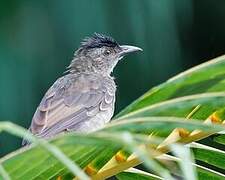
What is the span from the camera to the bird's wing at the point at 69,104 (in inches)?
165

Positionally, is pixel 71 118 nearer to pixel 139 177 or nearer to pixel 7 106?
pixel 7 106

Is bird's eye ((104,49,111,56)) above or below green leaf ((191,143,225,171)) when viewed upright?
below

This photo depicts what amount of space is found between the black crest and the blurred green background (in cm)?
6

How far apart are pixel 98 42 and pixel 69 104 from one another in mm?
1089

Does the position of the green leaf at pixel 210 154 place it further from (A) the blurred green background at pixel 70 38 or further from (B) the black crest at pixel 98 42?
(B) the black crest at pixel 98 42

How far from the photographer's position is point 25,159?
139cm

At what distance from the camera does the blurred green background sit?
16.5 feet

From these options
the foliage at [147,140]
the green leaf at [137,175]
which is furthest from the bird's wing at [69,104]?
the foliage at [147,140]

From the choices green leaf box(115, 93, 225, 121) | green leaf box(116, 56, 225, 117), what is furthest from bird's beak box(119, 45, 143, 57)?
green leaf box(115, 93, 225, 121)

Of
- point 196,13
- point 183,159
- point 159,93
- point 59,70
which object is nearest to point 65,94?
point 59,70

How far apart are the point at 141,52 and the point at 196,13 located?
67cm

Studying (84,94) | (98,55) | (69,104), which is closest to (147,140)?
(69,104)

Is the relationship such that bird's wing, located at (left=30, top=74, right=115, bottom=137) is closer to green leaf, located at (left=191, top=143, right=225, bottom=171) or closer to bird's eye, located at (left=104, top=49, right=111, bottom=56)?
bird's eye, located at (left=104, top=49, right=111, bottom=56)

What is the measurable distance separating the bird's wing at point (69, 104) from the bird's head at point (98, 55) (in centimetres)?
38
